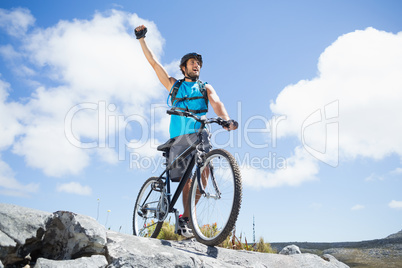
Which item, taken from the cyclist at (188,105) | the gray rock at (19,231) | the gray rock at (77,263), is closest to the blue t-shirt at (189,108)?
the cyclist at (188,105)

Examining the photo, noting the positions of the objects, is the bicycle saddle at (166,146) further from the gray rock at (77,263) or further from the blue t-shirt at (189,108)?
the gray rock at (77,263)

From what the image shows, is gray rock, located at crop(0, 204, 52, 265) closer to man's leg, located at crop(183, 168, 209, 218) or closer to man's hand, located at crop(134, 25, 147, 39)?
man's leg, located at crop(183, 168, 209, 218)

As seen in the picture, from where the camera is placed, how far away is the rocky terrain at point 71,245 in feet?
11.5

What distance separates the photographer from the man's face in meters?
5.86

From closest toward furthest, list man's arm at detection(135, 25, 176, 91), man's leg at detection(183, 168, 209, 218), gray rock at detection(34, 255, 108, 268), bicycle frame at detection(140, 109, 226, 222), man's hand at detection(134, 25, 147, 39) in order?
gray rock at detection(34, 255, 108, 268)
bicycle frame at detection(140, 109, 226, 222)
man's leg at detection(183, 168, 209, 218)
man's arm at detection(135, 25, 176, 91)
man's hand at detection(134, 25, 147, 39)

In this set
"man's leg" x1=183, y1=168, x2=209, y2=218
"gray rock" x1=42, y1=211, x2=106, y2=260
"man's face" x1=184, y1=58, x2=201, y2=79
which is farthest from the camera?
"man's face" x1=184, y1=58, x2=201, y2=79

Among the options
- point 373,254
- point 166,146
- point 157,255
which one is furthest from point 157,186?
point 373,254

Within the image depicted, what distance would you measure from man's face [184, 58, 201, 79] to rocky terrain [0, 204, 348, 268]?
2999 mm

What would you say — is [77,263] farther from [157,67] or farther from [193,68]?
[157,67]

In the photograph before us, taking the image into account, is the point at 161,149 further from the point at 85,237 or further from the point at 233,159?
the point at 85,237

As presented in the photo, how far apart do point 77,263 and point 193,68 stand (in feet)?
12.3

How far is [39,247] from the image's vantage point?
3.95m

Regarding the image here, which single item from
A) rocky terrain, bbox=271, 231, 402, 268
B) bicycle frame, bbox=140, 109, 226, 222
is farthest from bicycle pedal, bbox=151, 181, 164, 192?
rocky terrain, bbox=271, 231, 402, 268

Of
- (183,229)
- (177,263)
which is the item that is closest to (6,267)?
(177,263)
